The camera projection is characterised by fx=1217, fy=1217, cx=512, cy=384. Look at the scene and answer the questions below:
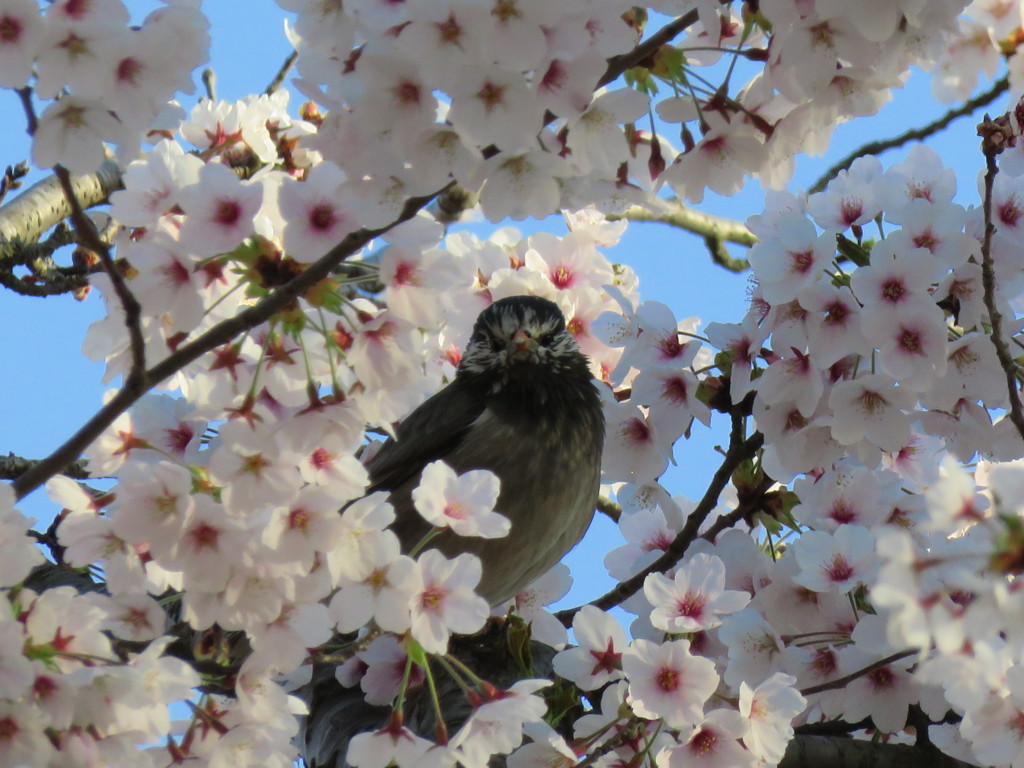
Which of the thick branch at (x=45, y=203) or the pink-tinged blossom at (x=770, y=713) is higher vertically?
the thick branch at (x=45, y=203)

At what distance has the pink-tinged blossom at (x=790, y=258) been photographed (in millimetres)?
→ 2693

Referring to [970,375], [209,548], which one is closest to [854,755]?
[970,375]

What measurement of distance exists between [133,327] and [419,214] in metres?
0.51

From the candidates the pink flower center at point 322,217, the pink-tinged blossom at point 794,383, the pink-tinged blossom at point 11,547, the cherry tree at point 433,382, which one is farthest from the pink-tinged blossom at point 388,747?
the pink-tinged blossom at point 794,383

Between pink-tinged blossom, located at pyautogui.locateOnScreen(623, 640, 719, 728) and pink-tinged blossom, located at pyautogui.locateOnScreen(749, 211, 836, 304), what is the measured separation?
831 millimetres

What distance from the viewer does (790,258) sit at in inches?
108

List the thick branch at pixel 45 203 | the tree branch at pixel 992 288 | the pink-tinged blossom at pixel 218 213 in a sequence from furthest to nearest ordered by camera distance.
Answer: the thick branch at pixel 45 203 < the tree branch at pixel 992 288 < the pink-tinged blossom at pixel 218 213

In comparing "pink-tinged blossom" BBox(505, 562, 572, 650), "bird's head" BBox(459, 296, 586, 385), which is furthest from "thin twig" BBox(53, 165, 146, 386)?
"bird's head" BBox(459, 296, 586, 385)

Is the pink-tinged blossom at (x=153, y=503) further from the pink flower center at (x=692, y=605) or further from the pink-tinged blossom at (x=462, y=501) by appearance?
the pink flower center at (x=692, y=605)

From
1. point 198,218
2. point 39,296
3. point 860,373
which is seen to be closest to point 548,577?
point 860,373

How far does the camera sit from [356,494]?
79.2 inches

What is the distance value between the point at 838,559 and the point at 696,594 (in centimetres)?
32

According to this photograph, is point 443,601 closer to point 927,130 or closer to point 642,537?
point 642,537

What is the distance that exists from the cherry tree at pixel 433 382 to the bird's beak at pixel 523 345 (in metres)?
1.15
